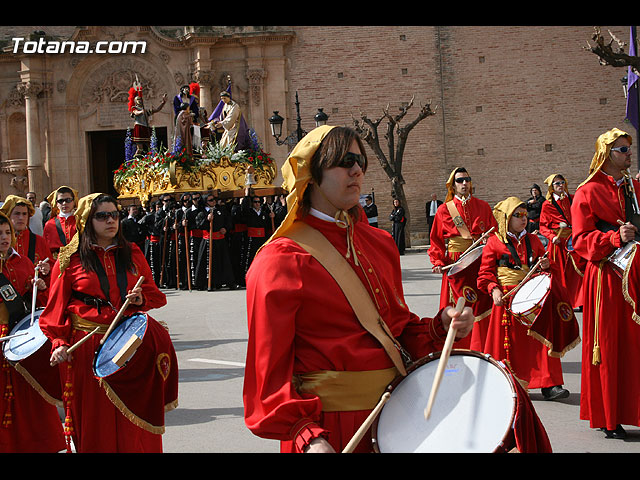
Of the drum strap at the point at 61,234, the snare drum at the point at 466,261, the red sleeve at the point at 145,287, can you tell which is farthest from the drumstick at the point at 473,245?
the drum strap at the point at 61,234

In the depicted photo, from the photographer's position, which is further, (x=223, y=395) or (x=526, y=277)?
(x=223, y=395)

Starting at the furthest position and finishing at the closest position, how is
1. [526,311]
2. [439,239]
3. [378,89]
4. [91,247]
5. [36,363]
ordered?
[378,89]
[439,239]
[526,311]
[36,363]
[91,247]

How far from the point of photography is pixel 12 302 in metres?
6.47

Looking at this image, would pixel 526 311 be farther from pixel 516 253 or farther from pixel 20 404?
pixel 20 404

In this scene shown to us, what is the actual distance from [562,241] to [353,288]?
10.7 m

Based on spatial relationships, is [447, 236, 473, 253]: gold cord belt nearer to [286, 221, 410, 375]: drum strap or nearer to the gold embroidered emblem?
the gold embroidered emblem

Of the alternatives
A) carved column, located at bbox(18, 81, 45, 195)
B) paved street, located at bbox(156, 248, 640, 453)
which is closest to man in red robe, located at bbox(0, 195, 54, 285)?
paved street, located at bbox(156, 248, 640, 453)

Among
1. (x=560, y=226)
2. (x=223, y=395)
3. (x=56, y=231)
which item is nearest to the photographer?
(x=223, y=395)

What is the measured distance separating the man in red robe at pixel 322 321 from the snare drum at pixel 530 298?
448 cm

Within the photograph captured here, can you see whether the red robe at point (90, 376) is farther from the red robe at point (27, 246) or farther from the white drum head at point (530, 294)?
the white drum head at point (530, 294)

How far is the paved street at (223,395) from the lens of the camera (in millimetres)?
6441

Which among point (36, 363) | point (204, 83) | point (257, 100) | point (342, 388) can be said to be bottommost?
point (36, 363)

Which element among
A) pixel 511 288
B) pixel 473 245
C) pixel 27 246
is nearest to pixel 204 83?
pixel 27 246

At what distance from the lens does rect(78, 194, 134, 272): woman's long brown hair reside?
564 cm
